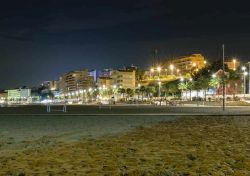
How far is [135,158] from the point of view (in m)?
12.9

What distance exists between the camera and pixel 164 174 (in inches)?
399

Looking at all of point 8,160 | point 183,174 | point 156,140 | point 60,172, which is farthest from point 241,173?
point 156,140

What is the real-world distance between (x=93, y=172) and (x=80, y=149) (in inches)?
193

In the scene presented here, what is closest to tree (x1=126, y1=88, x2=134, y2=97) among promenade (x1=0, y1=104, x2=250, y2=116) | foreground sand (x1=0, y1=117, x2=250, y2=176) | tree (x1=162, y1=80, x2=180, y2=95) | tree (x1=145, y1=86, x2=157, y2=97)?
tree (x1=145, y1=86, x2=157, y2=97)

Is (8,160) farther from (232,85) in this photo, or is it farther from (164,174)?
(232,85)

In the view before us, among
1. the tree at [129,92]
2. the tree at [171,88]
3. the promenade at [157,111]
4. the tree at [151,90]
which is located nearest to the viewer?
the promenade at [157,111]

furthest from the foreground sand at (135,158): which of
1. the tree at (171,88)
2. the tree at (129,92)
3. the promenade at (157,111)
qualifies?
the tree at (129,92)

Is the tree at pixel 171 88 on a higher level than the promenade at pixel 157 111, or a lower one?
higher

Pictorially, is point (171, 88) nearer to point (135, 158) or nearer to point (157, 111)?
point (157, 111)

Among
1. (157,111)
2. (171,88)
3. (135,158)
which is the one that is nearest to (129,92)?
(171,88)

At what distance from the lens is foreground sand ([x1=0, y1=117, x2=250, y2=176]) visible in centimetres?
1079

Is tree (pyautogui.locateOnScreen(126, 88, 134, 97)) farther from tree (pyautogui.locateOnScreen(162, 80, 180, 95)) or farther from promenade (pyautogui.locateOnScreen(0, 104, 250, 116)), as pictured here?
promenade (pyautogui.locateOnScreen(0, 104, 250, 116))

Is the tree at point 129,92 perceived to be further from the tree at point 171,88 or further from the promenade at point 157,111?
the promenade at point 157,111

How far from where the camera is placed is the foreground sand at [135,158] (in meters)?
10.8
